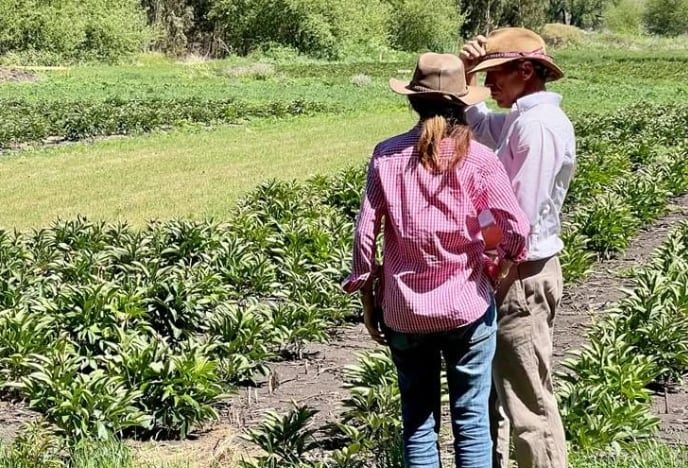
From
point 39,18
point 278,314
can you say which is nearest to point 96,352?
point 278,314

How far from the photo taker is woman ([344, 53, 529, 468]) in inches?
127

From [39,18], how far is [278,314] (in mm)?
46413

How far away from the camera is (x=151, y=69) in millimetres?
41562

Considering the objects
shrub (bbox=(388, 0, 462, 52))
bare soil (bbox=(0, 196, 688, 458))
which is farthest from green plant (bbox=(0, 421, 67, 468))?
shrub (bbox=(388, 0, 462, 52))

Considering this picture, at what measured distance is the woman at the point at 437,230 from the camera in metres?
3.22

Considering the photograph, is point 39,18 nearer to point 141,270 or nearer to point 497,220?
point 141,270

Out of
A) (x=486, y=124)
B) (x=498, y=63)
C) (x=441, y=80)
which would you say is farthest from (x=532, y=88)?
(x=441, y=80)

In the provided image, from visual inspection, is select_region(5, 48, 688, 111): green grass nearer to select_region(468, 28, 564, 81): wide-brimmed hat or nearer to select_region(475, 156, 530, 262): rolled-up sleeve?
select_region(468, 28, 564, 81): wide-brimmed hat

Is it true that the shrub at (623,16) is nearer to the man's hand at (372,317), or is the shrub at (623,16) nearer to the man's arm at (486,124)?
the man's arm at (486,124)

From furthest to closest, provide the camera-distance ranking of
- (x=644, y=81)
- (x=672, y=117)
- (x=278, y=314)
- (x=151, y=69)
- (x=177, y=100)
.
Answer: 1. (x=151, y=69)
2. (x=644, y=81)
3. (x=177, y=100)
4. (x=672, y=117)
5. (x=278, y=314)

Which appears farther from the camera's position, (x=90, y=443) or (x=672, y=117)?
(x=672, y=117)

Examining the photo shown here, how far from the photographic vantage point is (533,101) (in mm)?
3520

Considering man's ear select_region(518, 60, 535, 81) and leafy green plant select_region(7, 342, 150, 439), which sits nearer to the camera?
man's ear select_region(518, 60, 535, 81)

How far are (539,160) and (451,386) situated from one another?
0.90m
